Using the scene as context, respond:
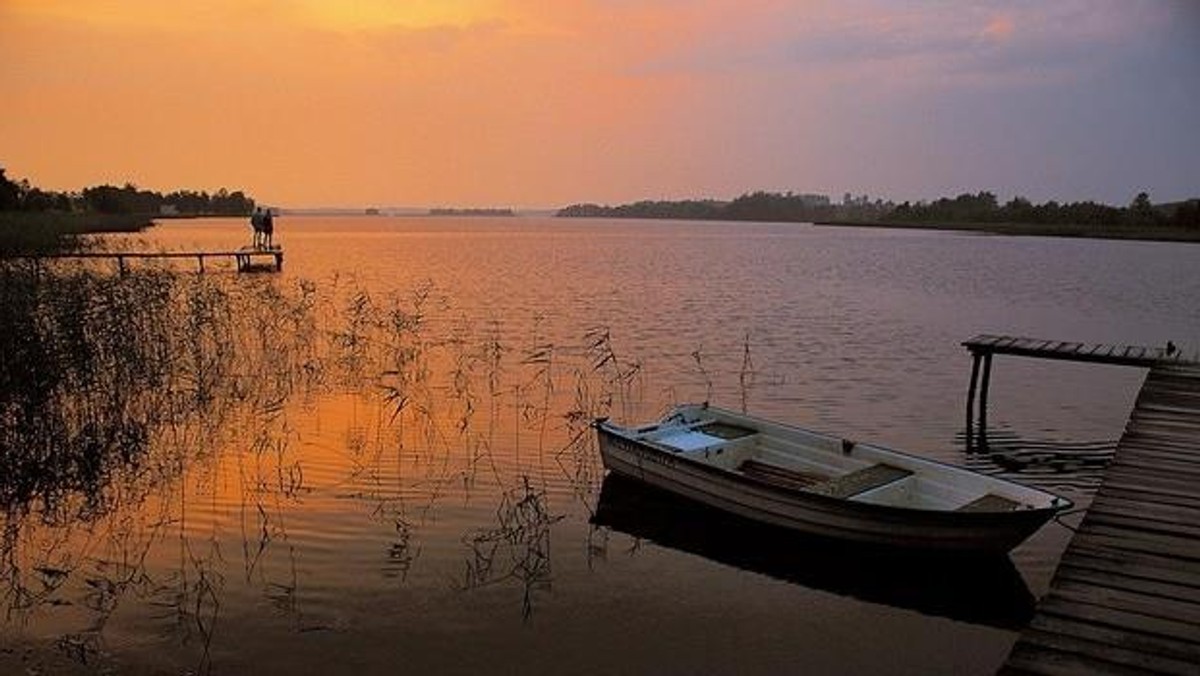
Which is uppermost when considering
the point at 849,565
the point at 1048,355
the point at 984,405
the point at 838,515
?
the point at 1048,355

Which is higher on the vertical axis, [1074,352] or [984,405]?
[1074,352]

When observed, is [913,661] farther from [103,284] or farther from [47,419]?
[103,284]

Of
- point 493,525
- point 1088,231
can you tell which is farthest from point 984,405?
point 1088,231

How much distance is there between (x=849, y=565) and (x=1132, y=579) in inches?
136

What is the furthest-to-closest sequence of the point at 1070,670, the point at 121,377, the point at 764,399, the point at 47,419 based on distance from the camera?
the point at 764,399 → the point at 121,377 → the point at 47,419 → the point at 1070,670

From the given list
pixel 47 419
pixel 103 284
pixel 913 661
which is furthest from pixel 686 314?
pixel 913 661

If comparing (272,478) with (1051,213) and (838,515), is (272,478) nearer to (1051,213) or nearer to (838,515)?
(838,515)

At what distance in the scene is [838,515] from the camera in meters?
9.70

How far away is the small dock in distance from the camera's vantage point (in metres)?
5.64

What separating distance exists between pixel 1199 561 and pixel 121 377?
1636cm


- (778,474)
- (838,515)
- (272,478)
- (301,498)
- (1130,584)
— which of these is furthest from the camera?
(272,478)

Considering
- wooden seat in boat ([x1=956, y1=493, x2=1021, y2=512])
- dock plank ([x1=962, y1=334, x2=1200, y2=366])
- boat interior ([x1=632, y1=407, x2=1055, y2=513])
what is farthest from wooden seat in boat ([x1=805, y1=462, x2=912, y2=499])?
dock plank ([x1=962, y1=334, x2=1200, y2=366])

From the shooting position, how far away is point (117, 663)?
7398 mm

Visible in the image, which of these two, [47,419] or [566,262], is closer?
[47,419]
